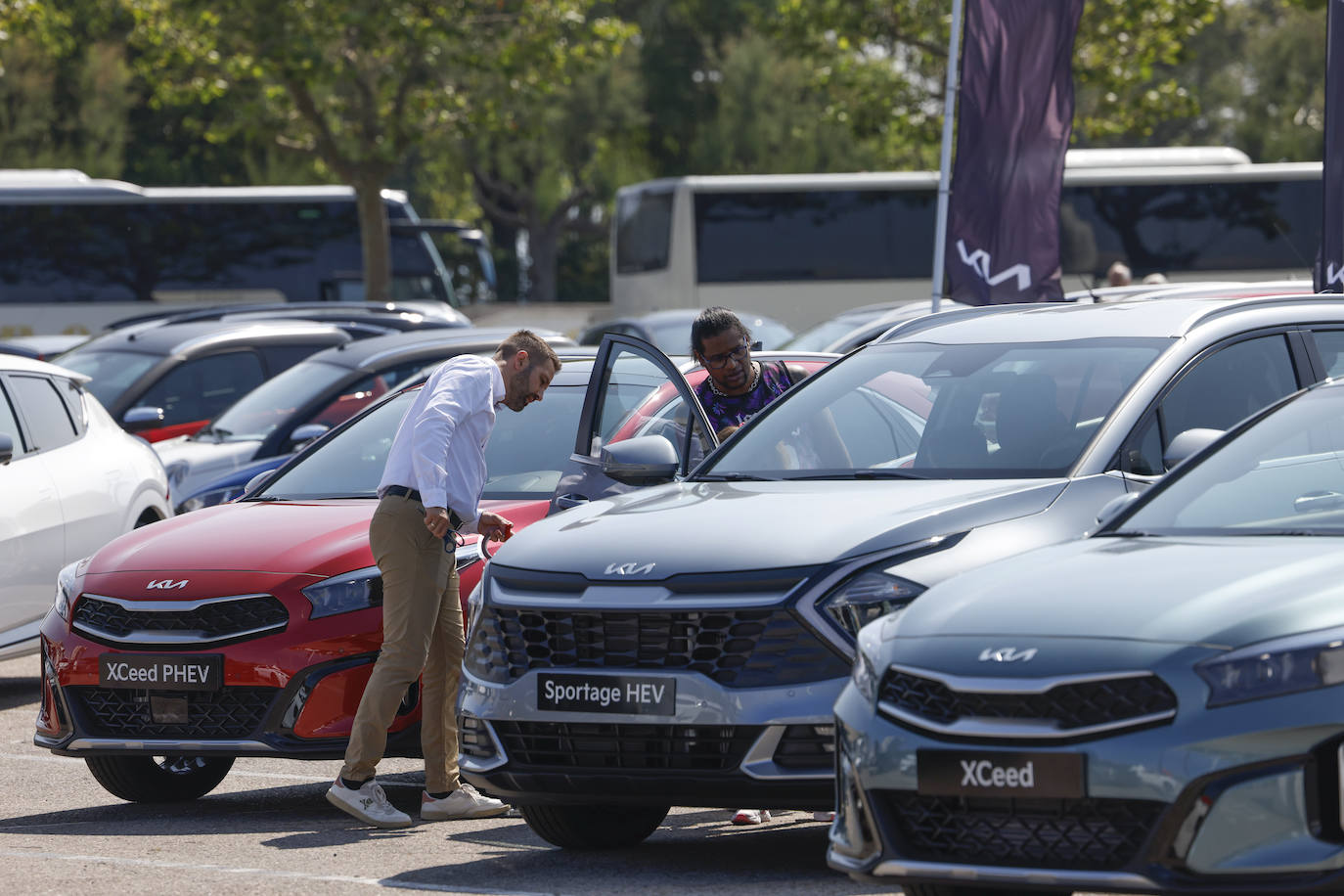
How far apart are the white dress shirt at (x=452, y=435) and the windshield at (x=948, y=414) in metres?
0.82

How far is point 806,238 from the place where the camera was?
3394 cm

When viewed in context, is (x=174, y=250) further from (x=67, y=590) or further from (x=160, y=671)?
(x=160, y=671)

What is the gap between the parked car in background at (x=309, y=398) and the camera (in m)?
13.4

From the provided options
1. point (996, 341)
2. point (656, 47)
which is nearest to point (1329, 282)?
point (996, 341)

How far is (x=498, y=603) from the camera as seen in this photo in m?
6.30

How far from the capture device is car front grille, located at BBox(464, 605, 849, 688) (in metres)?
5.79

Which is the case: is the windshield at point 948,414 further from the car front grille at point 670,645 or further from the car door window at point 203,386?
the car door window at point 203,386

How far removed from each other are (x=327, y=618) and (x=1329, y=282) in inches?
240

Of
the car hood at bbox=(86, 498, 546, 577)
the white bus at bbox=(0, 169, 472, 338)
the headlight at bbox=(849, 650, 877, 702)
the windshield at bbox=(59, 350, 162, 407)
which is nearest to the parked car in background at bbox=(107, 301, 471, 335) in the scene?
the windshield at bbox=(59, 350, 162, 407)

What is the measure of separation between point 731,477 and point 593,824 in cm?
122

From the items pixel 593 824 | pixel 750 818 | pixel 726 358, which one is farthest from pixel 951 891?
pixel 726 358

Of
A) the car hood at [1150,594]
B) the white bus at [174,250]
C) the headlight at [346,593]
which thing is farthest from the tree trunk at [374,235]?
the car hood at [1150,594]

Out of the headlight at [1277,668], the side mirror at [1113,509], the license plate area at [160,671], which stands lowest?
the license plate area at [160,671]

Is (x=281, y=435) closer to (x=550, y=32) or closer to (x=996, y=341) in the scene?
(x=996, y=341)
